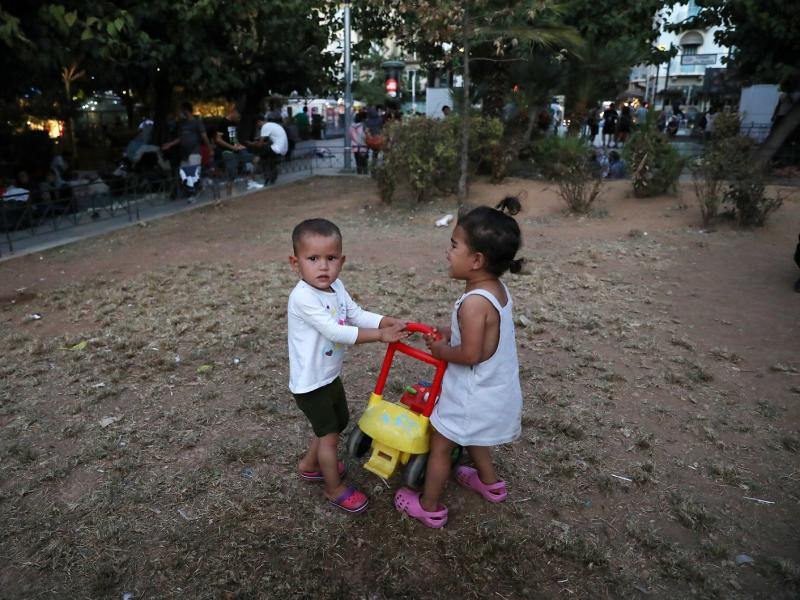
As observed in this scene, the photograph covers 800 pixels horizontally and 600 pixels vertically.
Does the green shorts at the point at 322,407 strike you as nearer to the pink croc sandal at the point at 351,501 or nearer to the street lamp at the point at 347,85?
the pink croc sandal at the point at 351,501

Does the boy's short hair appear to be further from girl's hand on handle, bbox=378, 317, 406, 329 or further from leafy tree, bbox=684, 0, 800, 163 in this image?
leafy tree, bbox=684, 0, 800, 163

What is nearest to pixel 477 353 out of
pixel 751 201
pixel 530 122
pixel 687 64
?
pixel 751 201

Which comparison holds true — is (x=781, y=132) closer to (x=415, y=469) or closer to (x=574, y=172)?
(x=574, y=172)

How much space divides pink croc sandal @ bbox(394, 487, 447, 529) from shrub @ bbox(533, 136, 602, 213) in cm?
702

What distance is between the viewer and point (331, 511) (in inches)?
101

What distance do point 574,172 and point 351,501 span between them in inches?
287

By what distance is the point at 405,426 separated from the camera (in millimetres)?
2346

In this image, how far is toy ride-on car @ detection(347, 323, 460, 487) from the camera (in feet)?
7.63

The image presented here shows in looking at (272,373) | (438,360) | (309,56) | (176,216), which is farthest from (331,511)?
(309,56)

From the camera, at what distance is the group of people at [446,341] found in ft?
6.84

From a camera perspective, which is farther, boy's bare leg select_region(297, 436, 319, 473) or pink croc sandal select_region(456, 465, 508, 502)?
boy's bare leg select_region(297, 436, 319, 473)

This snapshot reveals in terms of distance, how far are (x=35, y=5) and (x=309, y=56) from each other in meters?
8.06

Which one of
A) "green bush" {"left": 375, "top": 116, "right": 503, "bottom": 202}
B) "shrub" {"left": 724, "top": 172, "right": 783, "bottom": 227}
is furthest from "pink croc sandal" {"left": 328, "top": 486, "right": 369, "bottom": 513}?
"green bush" {"left": 375, "top": 116, "right": 503, "bottom": 202}

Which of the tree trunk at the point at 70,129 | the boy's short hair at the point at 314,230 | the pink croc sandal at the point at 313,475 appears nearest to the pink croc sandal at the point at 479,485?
the pink croc sandal at the point at 313,475
